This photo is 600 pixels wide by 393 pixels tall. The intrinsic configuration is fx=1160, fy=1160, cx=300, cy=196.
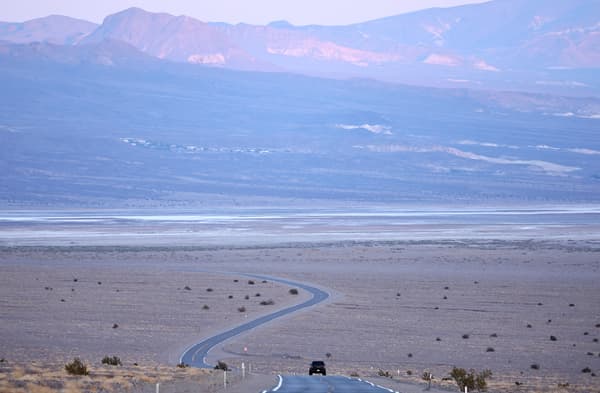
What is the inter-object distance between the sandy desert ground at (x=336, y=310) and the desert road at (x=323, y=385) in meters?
0.90

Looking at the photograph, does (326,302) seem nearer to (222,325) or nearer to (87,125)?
(222,325)

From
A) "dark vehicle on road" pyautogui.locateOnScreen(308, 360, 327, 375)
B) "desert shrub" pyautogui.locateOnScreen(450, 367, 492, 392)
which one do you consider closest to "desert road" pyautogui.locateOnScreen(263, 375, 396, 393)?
"dark vehicle on road" pyautogui.locateOnScreen(308, 360, 327, 375)

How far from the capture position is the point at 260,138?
14988cm

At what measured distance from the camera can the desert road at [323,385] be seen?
16.5 meters

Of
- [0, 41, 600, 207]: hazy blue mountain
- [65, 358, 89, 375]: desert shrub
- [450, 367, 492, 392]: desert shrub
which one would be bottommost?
[450, 367, 492, 392]: desert shrub

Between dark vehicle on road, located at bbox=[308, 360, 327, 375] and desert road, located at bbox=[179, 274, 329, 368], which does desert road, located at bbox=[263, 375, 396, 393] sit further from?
desert road, located at bbox=[179, 274, 329, 368]

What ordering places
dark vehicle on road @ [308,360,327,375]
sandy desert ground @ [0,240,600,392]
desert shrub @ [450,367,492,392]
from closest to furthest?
desert shrub @ [450,367,492,392] < dark vehicle on road @ [308,360,327,375] < sandy desert ground @ [0,240,600,392]

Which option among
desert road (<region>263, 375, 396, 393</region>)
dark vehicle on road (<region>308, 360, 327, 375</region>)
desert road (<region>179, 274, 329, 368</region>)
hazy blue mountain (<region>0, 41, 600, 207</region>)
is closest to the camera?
desert road (<region>263, 375, 396, 393</region>)

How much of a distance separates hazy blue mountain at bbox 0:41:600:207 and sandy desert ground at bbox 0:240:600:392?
57436 millimetres

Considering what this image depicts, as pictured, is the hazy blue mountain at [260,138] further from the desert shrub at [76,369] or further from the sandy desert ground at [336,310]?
the desert shrub at [76,369]

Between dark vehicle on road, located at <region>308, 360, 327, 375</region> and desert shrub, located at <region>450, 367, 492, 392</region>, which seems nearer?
desert shrub, located at <region>450, 367, 492, 392</region>

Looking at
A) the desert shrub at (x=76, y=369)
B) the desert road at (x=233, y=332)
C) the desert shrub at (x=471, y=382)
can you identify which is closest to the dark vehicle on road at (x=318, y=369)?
the desert road at (x=233, y=332)

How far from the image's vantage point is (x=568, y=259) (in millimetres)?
47812

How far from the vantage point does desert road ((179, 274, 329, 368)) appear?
926 inches
